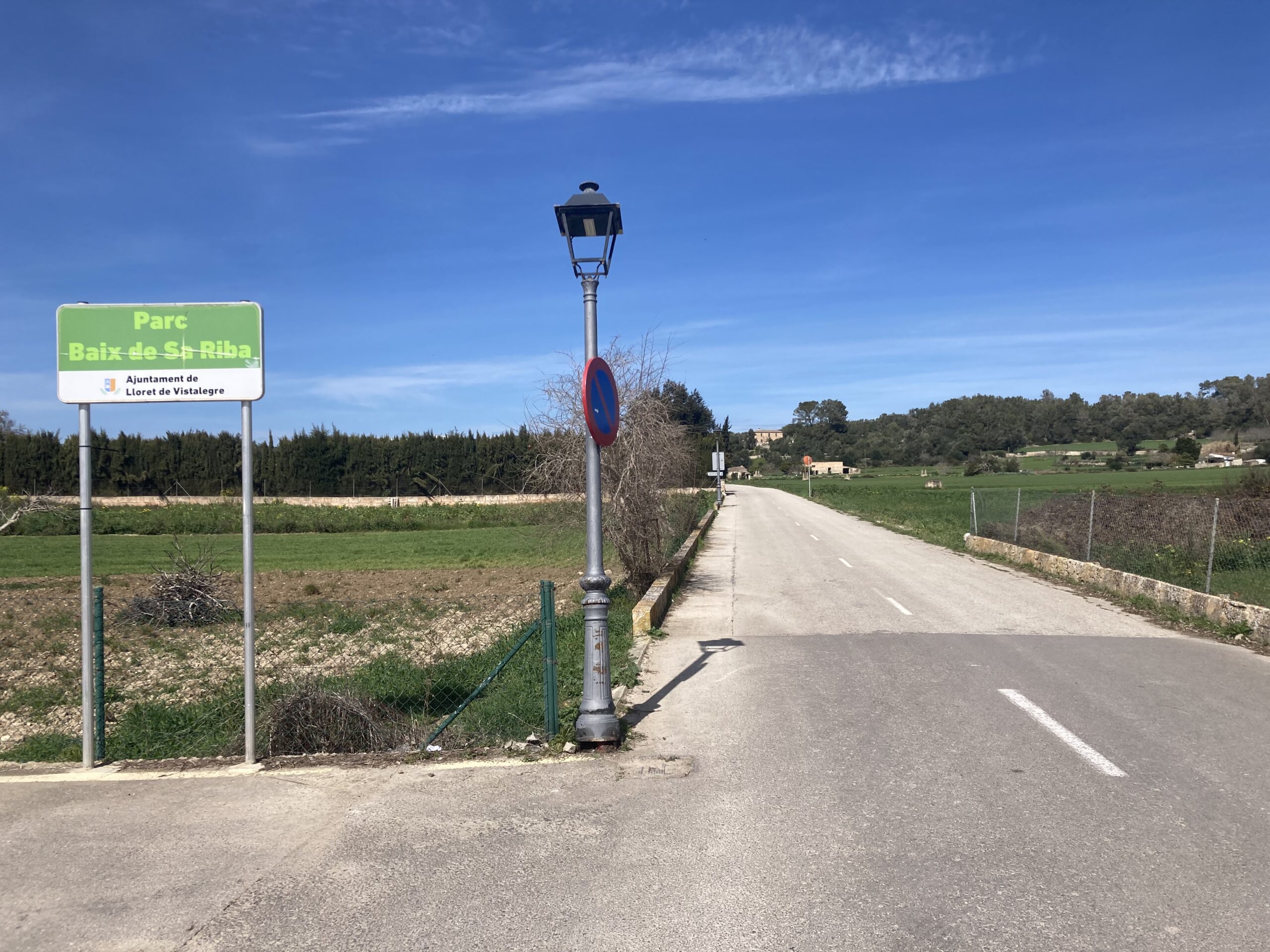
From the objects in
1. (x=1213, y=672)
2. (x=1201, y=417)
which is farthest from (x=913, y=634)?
(x=1201, y=417)

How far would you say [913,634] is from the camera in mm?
11656

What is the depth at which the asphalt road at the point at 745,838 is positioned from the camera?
3965 mm

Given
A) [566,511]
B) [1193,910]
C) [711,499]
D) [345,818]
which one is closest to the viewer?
[1193,910]

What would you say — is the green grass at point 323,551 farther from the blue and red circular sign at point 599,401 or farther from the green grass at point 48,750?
the blue and red circular sign at point 599,401

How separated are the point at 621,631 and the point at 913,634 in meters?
3.85

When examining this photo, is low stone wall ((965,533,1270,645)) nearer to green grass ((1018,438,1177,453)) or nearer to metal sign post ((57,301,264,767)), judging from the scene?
metal sign post ((57,301,264,767))

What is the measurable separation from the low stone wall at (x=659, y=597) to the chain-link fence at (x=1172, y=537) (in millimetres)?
8028

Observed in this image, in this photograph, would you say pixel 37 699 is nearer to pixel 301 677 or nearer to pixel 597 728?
pixel 301 677

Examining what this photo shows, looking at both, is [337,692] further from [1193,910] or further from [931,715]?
[1193,910]

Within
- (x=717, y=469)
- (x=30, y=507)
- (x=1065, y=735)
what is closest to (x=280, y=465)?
(x=717, y=469)

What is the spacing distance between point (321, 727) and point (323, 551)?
27810 millimetres

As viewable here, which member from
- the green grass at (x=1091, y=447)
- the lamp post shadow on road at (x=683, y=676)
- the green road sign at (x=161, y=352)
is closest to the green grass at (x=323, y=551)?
the lamp post shadow on road at (x=683, y=676)

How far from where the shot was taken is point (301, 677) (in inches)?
420

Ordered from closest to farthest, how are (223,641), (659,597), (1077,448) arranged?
(659,597) → (223,641) → (1077,448)
